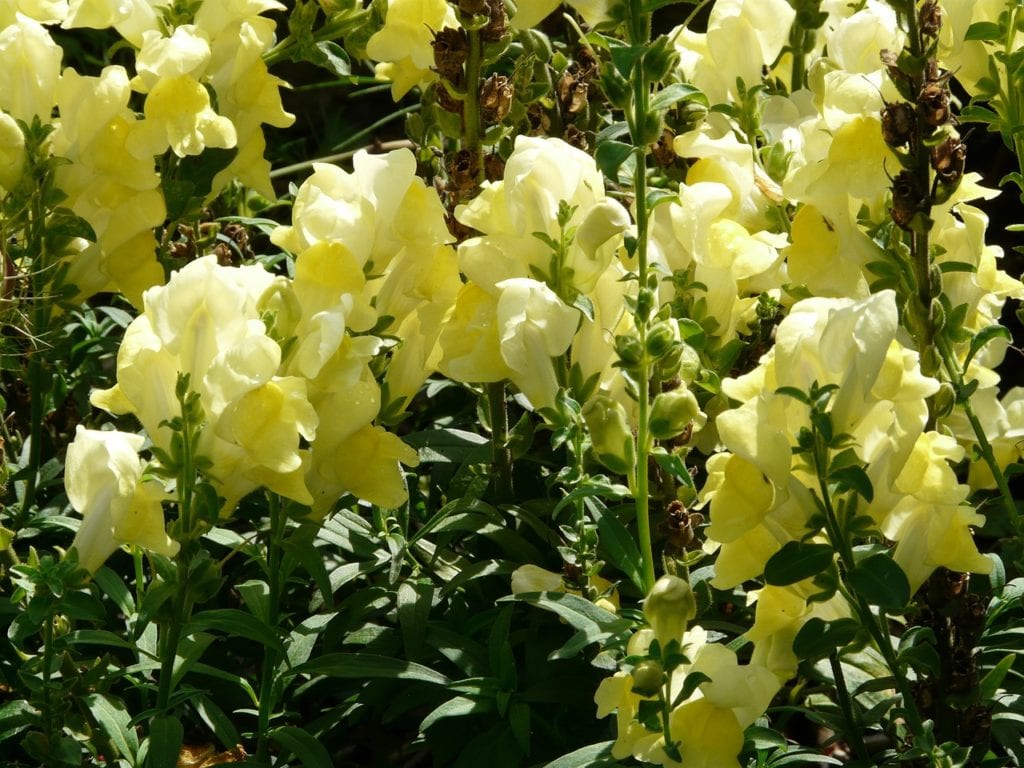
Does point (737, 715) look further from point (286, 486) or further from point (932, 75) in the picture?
point (932, 75)

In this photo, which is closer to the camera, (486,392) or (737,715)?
(737,715)

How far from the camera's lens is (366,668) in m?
1.52

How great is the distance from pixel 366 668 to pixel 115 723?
0.30 metres

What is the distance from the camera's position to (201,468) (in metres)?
1.33

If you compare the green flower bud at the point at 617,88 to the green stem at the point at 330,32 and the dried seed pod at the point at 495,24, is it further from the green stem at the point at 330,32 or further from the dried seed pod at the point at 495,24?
the green stem at the point at 330,32

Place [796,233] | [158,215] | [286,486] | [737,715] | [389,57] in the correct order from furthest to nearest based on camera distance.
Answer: [158,215], [389,57], [796,233], [286,486], [737,715]

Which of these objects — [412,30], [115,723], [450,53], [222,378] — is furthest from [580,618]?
[412,30]

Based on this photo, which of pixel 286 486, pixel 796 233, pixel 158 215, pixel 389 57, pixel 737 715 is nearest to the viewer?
pixel 737 715

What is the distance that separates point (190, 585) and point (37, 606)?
0.59 feet

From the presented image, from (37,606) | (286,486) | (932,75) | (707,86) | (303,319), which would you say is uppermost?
(932,75)

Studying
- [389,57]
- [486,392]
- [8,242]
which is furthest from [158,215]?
[486,392]

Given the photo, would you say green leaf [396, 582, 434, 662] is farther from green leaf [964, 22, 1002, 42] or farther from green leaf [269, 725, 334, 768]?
green leaf [964, 22, 1002, 42]

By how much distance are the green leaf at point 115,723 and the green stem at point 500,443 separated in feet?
1.72

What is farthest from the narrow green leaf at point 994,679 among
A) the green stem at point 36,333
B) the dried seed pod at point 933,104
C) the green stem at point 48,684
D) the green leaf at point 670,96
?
the green stem at point 36,333
